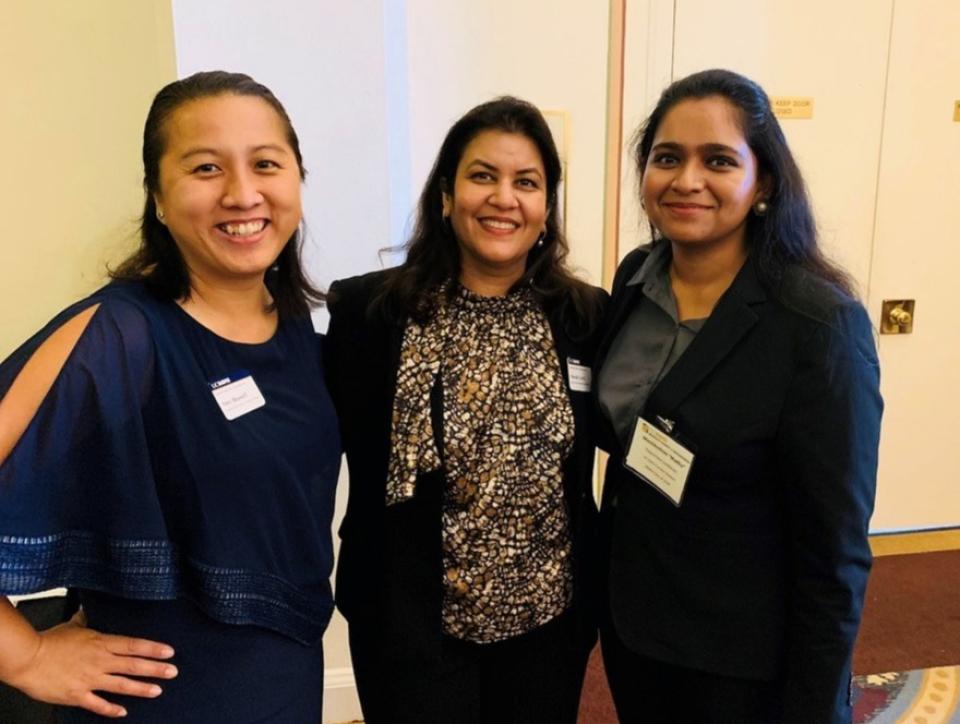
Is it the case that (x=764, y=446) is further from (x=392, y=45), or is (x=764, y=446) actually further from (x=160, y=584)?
(x=392, y=45)

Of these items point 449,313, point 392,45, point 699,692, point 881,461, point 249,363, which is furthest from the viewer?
point 881,461

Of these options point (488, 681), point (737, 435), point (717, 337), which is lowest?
point (488, 681)

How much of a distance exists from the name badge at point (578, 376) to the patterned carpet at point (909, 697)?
1.66m

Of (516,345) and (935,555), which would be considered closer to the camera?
(516,345)

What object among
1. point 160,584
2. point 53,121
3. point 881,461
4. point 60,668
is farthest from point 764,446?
point 881,461

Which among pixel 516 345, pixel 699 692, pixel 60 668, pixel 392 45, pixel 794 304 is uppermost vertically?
pixel 392 45

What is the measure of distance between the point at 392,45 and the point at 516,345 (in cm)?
108

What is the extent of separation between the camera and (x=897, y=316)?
9.93ft

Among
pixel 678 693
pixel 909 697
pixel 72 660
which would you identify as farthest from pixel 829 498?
pixel 909 697

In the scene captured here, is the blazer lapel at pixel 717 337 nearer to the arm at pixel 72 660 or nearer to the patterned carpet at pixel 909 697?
the arm at pixel 72 660

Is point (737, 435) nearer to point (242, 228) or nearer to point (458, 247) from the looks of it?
point (458, 247)

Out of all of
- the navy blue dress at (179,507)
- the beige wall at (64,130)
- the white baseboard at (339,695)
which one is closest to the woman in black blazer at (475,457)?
the navy blue dress at (179,507)

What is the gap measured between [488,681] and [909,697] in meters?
1.74

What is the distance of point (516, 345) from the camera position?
4.61 feet
